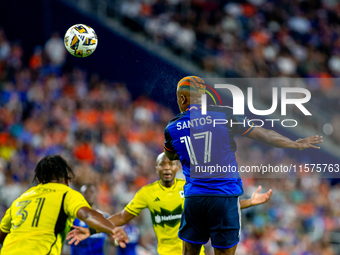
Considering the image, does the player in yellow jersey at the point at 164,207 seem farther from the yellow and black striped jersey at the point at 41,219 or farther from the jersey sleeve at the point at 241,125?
the jersey sleeve at the point at 241,125

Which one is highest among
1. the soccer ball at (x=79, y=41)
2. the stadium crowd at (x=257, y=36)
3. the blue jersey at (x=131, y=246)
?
the stadium crowd at (x=257, y=36)

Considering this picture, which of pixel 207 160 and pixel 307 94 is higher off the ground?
pixel 307 94

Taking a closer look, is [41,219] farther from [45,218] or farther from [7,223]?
[7,223]

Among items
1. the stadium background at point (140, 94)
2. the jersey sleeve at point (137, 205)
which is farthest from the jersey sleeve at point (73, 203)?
the stadium background at point (140, 94)

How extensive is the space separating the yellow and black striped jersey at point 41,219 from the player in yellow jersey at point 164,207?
1.43 m

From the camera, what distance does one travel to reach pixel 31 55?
15445 millimetres

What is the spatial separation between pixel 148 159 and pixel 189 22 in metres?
6.42

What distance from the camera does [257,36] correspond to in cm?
1792

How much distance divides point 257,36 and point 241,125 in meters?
13.7

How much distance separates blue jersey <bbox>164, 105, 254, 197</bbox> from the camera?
16.3 ft

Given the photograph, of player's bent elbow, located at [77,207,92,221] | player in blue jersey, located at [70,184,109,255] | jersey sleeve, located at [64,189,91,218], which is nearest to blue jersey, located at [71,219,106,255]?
player in blue jersey, located at [70,184,109,255]

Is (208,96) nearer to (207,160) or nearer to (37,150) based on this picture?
(207,160)

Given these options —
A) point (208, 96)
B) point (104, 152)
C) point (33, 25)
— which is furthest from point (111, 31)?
point (208, 96)

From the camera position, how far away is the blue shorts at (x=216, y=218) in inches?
194
